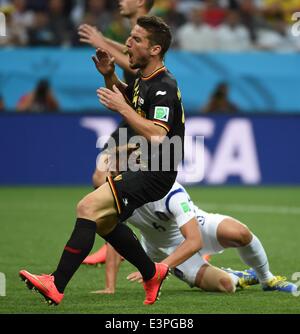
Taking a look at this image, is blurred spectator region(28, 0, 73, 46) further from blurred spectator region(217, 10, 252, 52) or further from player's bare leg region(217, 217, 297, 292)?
player's bare leg region(217, 217, 297, 292)

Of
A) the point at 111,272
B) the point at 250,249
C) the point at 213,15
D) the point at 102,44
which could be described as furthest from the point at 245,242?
the point at 213,15

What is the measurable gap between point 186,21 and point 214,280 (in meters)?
11.2

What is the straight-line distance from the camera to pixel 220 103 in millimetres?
15945

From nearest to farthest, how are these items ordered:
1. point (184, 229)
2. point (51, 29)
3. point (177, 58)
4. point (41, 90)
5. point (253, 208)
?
point (184, 229), point (253, 208), point (41, 90), point (177, 58), point (51, 29)

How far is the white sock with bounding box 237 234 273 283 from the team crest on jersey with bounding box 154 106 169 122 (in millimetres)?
1358

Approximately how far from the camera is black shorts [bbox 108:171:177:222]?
6543 mm

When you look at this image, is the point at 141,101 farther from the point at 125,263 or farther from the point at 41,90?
the point at 41,90

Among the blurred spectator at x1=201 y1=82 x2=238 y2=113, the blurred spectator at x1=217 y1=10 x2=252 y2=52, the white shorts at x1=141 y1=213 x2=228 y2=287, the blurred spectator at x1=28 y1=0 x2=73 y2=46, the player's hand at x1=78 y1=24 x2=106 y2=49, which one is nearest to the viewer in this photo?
the white shorts at x1=141 y1=213 x2=228 y2=287

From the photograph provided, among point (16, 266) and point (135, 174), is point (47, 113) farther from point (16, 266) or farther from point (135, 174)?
point (135, 174)

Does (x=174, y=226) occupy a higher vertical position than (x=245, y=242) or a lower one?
higher

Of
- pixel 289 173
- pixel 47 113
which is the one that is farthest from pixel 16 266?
pixel 289 173

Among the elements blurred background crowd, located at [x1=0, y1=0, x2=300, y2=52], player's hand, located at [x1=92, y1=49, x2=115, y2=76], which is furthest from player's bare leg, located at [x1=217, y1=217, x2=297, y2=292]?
blurred background crowd, located at [x1=0, y1=0, x2=300, y2=52]

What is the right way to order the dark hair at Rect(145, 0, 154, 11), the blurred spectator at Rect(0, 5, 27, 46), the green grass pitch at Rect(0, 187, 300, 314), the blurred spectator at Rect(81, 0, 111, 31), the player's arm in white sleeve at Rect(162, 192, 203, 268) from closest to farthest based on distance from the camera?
the green grass pitch at Rect(0, 187, 300, 314) < the player's arm in white sleeve at Rect(162, 192, 203, 268) < the dark hair at Rect(145, 0, 154, 11) < the blurred spectator at Rect(0, 5, 27, 46) < the blurred spectator at Rect(81, 0, 111, 31)

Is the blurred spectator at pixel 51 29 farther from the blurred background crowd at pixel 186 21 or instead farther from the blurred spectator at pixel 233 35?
the blurred spectator at pixel 233 35
